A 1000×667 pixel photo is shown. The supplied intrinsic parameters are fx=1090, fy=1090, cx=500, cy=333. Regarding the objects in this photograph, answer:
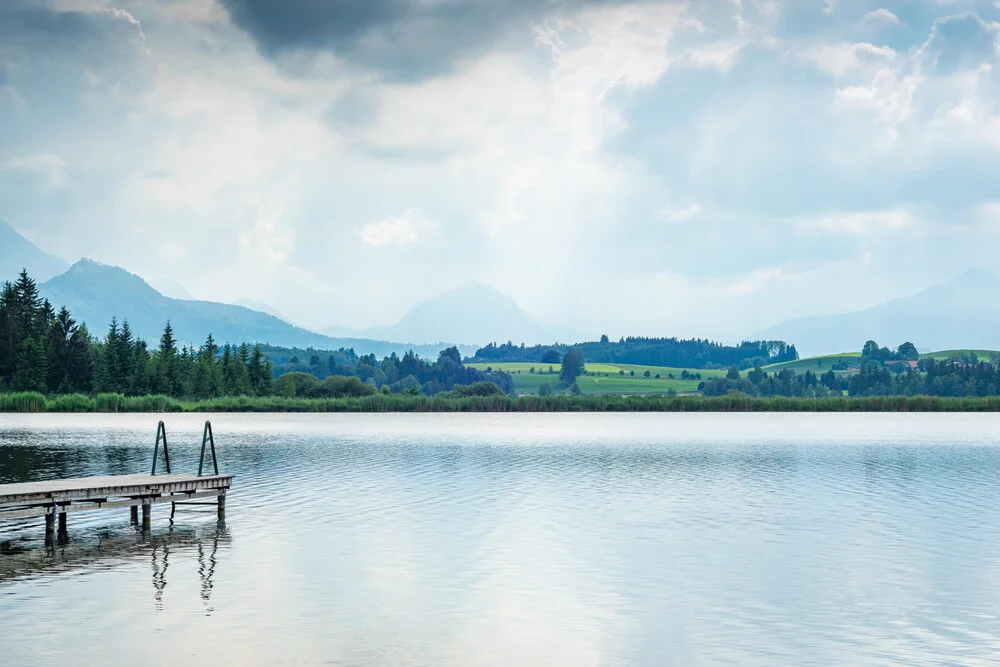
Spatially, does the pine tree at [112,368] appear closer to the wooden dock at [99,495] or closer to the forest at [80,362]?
the forest at [80,362]

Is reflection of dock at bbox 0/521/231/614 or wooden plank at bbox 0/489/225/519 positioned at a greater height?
wooden plank at bbox 0/489/225/519

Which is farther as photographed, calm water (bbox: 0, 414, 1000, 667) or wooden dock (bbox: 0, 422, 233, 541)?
wooden dock (bbox: 0, 422, 233, 541)

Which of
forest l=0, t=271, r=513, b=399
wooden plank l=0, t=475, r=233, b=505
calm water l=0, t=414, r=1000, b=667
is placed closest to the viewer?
calm water l=0, t=414, r=1000, b=667

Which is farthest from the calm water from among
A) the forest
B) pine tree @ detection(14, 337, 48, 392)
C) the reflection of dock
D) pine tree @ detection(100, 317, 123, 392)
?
pine tree @ detection(100, 317, 123, 392)

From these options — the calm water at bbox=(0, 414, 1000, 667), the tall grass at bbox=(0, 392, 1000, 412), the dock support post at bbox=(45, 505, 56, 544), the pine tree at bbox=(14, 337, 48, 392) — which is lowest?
the calm water at bbox=(0, 414, 1000, 667)

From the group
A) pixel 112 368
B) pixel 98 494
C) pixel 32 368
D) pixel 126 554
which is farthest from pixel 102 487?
pixel 112 368

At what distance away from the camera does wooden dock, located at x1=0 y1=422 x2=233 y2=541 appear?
1361 inches

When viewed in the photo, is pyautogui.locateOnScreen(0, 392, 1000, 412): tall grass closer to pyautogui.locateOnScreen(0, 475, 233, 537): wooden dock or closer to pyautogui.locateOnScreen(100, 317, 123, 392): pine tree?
pyautogui.locateOnScreen(100, 317, 123, 392): pine tree

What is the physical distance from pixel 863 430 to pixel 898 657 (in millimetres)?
108968

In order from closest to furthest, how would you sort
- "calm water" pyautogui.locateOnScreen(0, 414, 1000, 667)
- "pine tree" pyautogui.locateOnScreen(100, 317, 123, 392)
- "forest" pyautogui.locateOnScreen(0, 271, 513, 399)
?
"calm water" pyautogui.locateOnScreen(0, 414, 1000, 667), "forest" pyautogui.locateOnScreen(0, 271, 513, 399), "pine tree" pyautogui.locateOnScreen(100, 317, 123, 392)

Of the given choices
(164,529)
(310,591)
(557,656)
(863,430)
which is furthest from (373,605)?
(863,430)

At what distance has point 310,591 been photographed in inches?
1069

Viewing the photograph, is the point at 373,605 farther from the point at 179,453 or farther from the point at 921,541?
the point at 179,453

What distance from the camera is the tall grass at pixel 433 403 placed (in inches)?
6314
